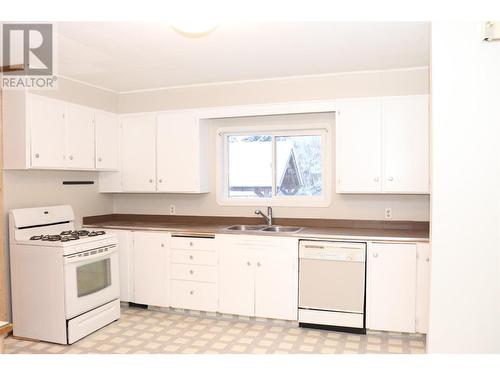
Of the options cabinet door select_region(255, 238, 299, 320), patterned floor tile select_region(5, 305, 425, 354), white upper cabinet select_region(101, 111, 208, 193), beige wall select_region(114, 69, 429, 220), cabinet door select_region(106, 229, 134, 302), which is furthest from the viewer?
white upper cabinet select_region(101, 111, 208, 193)

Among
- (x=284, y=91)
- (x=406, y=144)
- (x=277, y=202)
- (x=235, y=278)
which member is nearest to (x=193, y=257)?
(x=235, y=278)

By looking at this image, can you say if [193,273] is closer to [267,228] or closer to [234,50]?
[267,228]

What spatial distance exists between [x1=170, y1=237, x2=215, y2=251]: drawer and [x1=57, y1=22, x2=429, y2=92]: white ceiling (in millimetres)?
1657

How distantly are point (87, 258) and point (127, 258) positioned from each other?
28.5 inches

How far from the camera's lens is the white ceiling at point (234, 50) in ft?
8.75

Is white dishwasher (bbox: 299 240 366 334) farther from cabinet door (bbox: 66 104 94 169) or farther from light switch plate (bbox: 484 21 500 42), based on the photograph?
cabinet door (bbox: 66 104 94 169)

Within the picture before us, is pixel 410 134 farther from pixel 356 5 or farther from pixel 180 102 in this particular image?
pixel 356 5

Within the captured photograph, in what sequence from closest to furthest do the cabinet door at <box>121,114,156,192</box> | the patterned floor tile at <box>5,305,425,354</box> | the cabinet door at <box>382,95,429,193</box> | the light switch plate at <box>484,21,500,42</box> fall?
the light switch plate at <box>484,21,500,42</box> < the patterned floor tile at <box>5,305,425,354</box> < the cabinet door at <box>382,95,429,193</box> < the cabinet door at <box>121,114,156,192</box>

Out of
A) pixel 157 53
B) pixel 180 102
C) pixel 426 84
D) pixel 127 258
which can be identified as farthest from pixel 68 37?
pixel 426 84

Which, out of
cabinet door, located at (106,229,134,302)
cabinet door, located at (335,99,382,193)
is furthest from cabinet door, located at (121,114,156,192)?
cabinet door, located at (335,99,382,193)

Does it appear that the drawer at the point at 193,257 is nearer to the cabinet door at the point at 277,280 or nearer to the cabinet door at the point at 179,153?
the cabinet door at the point at 277,280

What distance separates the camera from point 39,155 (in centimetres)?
350

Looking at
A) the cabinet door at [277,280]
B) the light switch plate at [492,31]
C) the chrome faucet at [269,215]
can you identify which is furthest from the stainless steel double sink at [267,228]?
the light switch plate at [492,31]

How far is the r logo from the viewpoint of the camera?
271cm
